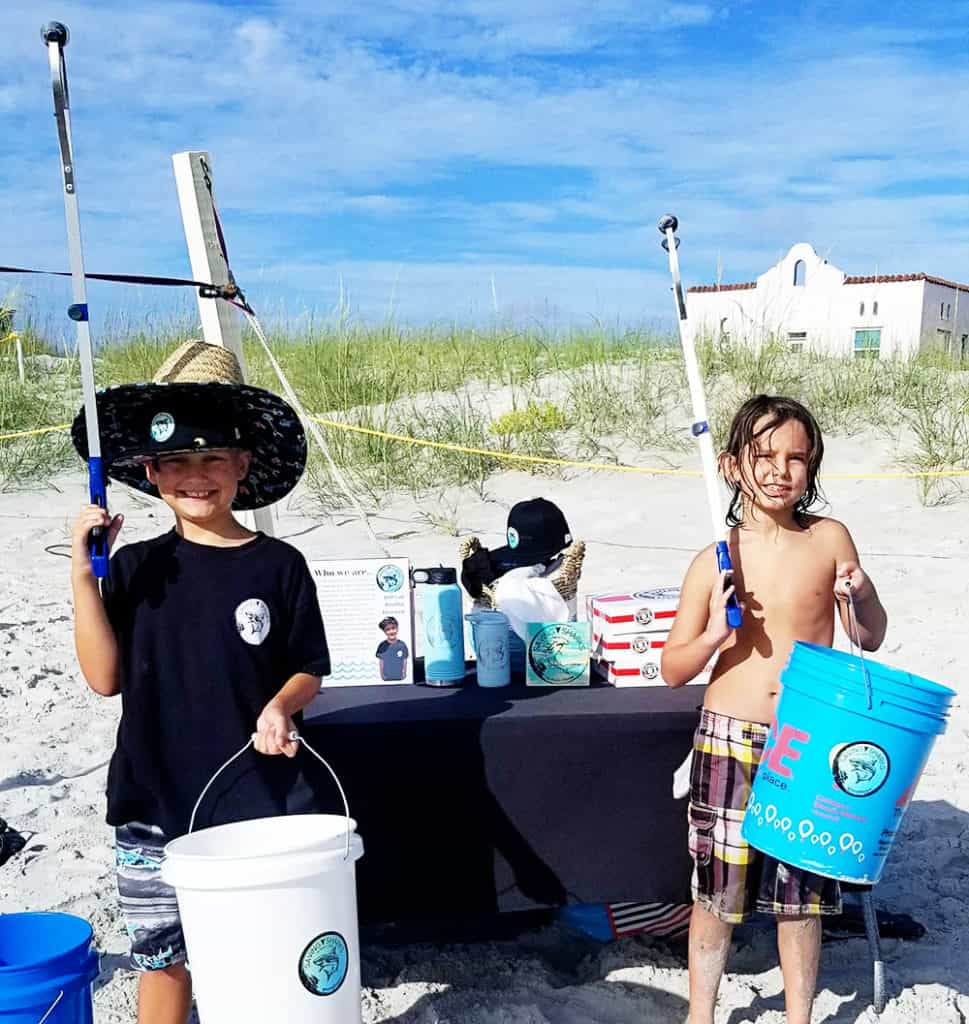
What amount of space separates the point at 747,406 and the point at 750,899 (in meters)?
1.15

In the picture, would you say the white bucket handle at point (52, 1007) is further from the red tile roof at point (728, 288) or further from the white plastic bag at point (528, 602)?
the red tile roof at point (728, 288)

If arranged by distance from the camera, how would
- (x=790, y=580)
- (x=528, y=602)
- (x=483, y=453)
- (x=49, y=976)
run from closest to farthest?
(x=49, y=976)
(x=790, y=580)
(x=528, y=602)
(x=483, y=453)

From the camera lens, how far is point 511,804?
294 centimetres

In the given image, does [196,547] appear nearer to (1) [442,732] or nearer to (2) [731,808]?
(1) [442,732]

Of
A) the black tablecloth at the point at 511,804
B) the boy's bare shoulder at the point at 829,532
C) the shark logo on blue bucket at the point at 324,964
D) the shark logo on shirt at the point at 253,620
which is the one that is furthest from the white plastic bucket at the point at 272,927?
the boy's bare shoulder at the point at 829,532

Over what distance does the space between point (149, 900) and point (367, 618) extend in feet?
3.32

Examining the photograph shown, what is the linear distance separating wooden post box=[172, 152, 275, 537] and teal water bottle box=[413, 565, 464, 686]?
0.90 meters

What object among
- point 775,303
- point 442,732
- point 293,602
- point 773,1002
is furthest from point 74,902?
point 775,303

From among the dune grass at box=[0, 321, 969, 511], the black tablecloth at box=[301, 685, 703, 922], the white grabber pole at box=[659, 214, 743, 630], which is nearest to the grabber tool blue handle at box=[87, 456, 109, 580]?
the black tablecloth at box=[301, 685, 703, 922]

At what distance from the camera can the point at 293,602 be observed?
2469 millimetres

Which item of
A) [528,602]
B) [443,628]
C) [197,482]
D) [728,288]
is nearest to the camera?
[197,482]

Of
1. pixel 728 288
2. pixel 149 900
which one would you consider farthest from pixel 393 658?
pixel 728 288

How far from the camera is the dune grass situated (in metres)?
9.95

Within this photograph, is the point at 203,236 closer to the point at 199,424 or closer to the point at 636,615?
the point at 199,424
